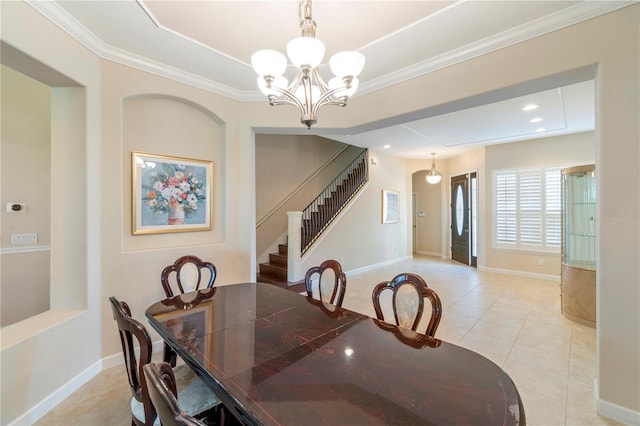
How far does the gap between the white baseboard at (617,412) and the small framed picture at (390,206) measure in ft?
17.6

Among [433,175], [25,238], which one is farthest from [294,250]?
[433,175]

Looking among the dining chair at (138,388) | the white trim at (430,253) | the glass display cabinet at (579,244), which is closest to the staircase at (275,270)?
the dining chair at (138,388)

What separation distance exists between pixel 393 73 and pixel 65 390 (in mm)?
4061

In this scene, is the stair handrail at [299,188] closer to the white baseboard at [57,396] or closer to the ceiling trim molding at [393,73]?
the ceiling trim molding at [393,73]

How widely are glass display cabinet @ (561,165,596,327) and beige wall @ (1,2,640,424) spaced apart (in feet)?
6.72

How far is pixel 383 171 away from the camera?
7273mm

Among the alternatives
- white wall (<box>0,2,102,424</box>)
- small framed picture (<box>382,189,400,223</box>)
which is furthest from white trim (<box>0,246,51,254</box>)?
small framed picture (<box>382,189,400,223</box>)

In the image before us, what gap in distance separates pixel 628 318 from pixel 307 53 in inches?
109

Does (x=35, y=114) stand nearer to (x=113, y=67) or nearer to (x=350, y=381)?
(x=113, y=67)

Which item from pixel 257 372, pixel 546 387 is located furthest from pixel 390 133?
pixel 257 372

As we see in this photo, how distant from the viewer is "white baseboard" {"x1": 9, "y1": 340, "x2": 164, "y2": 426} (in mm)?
1909

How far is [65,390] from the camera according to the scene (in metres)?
2.17

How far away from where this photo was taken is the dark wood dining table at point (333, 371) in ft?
3.14

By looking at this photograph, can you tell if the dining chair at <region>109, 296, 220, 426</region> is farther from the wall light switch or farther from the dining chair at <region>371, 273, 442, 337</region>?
the wall light switch
